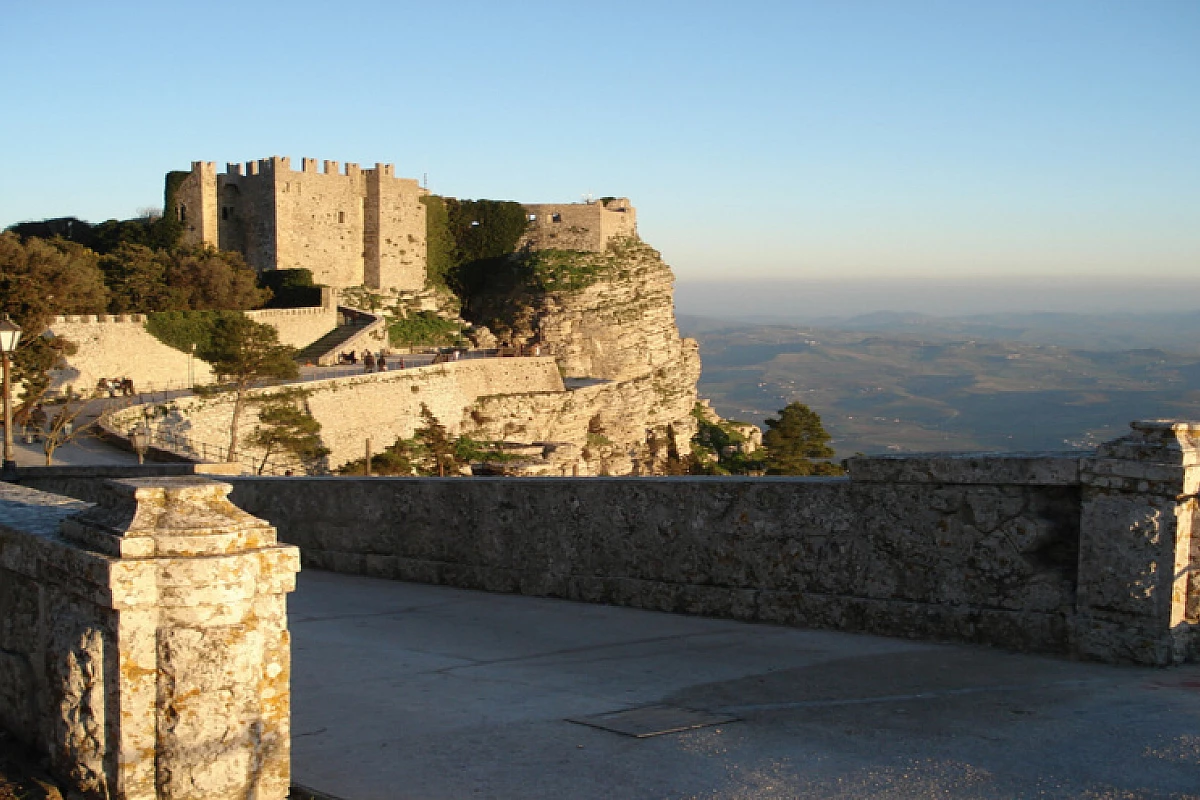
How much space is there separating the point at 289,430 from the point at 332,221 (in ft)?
67.2

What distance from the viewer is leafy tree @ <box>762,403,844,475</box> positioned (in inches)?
2069

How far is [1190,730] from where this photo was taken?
4.62 meters

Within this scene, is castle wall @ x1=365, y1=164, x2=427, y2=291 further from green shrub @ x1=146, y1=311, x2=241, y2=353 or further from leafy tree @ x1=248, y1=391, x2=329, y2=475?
leafy tree @ x1=248, y1=391, x2=329, y2=475

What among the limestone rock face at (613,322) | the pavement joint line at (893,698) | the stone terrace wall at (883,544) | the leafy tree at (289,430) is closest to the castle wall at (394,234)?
the limestone rock face at (613,322)

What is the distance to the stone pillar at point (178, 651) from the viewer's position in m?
3.71

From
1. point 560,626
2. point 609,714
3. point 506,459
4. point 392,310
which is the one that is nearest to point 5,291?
Answer: point 506,459

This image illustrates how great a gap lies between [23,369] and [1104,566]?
25.8 m

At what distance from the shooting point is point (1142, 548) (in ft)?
19.4

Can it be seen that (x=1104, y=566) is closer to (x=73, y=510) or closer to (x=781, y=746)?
(x=781, y=746)

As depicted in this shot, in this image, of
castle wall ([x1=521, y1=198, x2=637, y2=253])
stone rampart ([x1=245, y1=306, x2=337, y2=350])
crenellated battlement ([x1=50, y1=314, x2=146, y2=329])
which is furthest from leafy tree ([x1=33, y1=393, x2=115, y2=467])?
castle wall ([x1=521, y1=198, x2=637, y2=253])

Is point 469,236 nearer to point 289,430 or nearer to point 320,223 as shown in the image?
point 320,223

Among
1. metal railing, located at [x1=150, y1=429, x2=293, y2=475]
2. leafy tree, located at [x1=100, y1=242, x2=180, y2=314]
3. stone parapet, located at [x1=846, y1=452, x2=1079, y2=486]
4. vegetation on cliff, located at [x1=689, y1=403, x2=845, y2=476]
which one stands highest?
leafy tree, located at [x1=100, y1=242, x2=180, y2=314]

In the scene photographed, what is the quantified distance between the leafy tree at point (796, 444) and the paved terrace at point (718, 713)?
148 ft

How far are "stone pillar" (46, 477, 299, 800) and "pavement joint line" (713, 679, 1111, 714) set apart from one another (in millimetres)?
2174
